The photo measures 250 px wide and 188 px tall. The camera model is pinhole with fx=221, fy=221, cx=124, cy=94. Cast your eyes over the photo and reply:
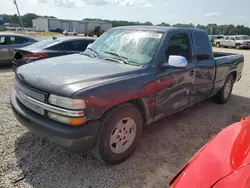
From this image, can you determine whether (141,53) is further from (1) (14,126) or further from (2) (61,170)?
(1) (14,126)

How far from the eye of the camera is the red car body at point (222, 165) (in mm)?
1467

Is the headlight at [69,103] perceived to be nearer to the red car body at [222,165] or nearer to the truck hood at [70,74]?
the truck hood at [70,74]

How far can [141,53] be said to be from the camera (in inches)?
129

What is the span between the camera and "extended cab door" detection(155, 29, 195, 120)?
10.6 ft

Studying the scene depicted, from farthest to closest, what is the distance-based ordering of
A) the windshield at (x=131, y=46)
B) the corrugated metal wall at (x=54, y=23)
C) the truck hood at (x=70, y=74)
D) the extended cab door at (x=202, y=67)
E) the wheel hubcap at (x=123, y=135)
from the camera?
the corrugated metal wall at (x=54, y=23), the extended cab door at (x=202, y=67), the windshield at (x=131, y=46), the wheel hubcap at (x=123, y=135), the truck hood at (x=70, y=74)

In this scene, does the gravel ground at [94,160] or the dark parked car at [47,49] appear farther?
the dark parked car at [47,49]

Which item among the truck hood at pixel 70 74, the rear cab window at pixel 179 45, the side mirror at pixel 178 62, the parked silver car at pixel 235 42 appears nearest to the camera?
the truck hood at pixel 70 74

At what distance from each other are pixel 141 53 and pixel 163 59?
0.34 m

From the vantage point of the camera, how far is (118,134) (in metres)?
2.81

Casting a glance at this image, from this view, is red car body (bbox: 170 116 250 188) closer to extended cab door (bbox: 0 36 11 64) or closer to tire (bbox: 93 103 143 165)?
tire (bbox: 93 103 143 165)

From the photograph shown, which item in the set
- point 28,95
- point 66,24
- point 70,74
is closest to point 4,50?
point 28,95

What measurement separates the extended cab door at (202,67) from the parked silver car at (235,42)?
27.2 metres

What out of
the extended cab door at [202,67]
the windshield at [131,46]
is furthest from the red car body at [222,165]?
the extended cab door at [202,67]

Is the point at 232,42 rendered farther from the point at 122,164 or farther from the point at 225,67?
the point at 122,164
